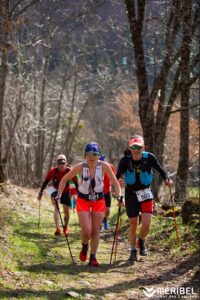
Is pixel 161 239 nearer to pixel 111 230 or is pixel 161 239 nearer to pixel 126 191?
pixel 126 191

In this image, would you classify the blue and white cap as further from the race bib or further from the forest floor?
the forest floor

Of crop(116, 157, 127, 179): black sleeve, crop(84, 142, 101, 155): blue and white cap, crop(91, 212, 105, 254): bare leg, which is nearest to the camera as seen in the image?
crop(84, 142, 101, 155): blue and white cap

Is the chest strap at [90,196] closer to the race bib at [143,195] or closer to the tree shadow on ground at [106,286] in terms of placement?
the race bib at [143,195]

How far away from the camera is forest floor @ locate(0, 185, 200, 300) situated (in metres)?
6.34

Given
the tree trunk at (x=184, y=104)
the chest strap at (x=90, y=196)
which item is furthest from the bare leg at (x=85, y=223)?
the tree trunk at (x=184, y=104)

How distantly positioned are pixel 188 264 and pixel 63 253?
2581 millimetres

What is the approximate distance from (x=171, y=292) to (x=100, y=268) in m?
1.92

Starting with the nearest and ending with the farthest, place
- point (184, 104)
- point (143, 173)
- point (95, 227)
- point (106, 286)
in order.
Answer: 1. point (106, 286)
2. point (95, 227)
3. point (143, 173)
4. point (184, 104)

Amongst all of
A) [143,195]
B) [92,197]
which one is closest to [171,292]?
[92,197]

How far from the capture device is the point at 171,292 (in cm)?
620

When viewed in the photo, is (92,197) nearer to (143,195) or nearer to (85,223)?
(85,223)

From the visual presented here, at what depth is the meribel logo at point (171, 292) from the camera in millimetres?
5898

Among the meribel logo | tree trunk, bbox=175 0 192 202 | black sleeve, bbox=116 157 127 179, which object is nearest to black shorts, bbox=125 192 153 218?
black sleeve, bbox=116 157 127 179

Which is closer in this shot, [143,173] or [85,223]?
[85,223]
